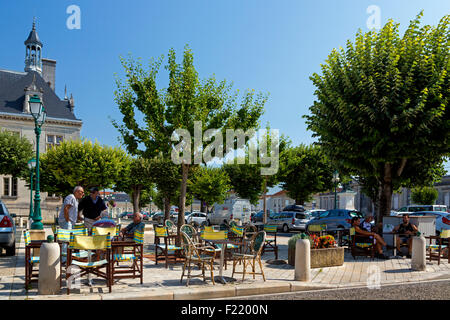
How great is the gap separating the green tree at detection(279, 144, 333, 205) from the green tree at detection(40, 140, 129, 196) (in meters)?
16.1

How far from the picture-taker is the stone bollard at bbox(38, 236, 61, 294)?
6.75 metres

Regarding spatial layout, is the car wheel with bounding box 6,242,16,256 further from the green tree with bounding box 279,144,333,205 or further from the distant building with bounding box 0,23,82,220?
the distant building with bounding box 0,23,82,220

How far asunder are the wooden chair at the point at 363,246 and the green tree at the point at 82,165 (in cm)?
2489

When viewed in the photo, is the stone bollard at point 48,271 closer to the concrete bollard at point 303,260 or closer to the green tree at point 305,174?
the concrete bollard at point 303,260

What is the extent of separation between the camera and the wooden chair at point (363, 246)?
12.3 meters

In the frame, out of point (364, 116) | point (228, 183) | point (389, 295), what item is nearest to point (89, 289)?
point (389, 295)

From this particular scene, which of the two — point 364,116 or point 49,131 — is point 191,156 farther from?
point 49,131

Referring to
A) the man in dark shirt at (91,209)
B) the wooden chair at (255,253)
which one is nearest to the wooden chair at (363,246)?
the wooden chair at (255,253)

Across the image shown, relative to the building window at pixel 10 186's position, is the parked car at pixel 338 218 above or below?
below

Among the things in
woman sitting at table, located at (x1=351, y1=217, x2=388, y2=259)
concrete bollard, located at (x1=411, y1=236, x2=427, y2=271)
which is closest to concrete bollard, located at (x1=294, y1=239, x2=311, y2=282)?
concrete bollard, located at (x1=411, y1=236, x2=427, y2=271)

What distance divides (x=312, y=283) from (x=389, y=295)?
159 cm

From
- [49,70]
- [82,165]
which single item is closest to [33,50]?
[49,70]

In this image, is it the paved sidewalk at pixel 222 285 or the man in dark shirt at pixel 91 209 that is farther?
the man in dark shirt at pixel 91 209
